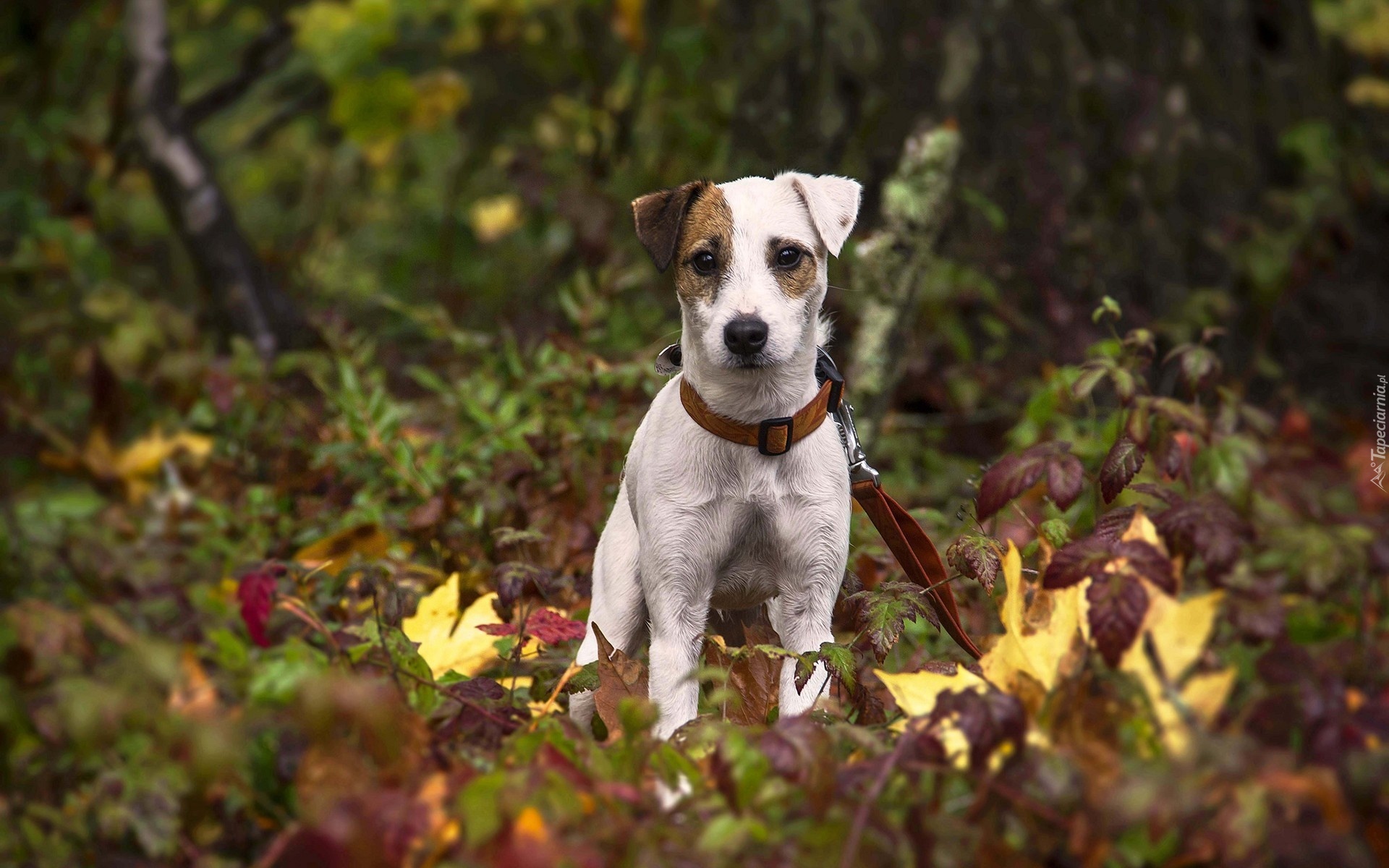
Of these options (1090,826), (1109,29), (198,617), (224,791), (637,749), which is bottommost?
(198,617)

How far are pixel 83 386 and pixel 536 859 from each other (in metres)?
6.18

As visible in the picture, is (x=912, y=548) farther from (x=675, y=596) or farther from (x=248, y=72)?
(x=248, y=72)

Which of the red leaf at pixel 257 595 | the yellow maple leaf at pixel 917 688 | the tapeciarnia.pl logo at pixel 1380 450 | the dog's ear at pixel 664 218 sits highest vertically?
the dog's ear at pixel 664 218

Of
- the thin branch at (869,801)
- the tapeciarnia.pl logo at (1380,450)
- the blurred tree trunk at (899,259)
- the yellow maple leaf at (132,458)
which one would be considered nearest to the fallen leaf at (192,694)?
the thin branch at (869,801)

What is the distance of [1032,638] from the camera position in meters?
2.41

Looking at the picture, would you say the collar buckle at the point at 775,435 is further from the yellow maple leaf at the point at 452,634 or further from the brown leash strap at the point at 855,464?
the yellow maple leaf at the point at 452,634

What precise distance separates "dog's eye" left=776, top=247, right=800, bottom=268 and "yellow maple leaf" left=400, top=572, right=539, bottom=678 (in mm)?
1193

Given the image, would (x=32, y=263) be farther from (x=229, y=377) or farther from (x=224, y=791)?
(x=224, y=791)

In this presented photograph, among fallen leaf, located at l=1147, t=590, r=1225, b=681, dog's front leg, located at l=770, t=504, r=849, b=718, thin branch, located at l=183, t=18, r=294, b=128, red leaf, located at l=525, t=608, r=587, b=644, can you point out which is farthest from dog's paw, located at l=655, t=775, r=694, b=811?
thin branch, located at l=183, t=18, r=294, b=128

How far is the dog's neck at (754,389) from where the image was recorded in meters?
2.80

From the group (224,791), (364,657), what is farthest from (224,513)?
(224,791)

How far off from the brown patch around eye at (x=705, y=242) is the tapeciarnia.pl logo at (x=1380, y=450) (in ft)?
9.92

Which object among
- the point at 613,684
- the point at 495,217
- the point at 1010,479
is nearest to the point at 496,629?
the point at 613,684

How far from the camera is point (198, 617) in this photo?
4.47 m
